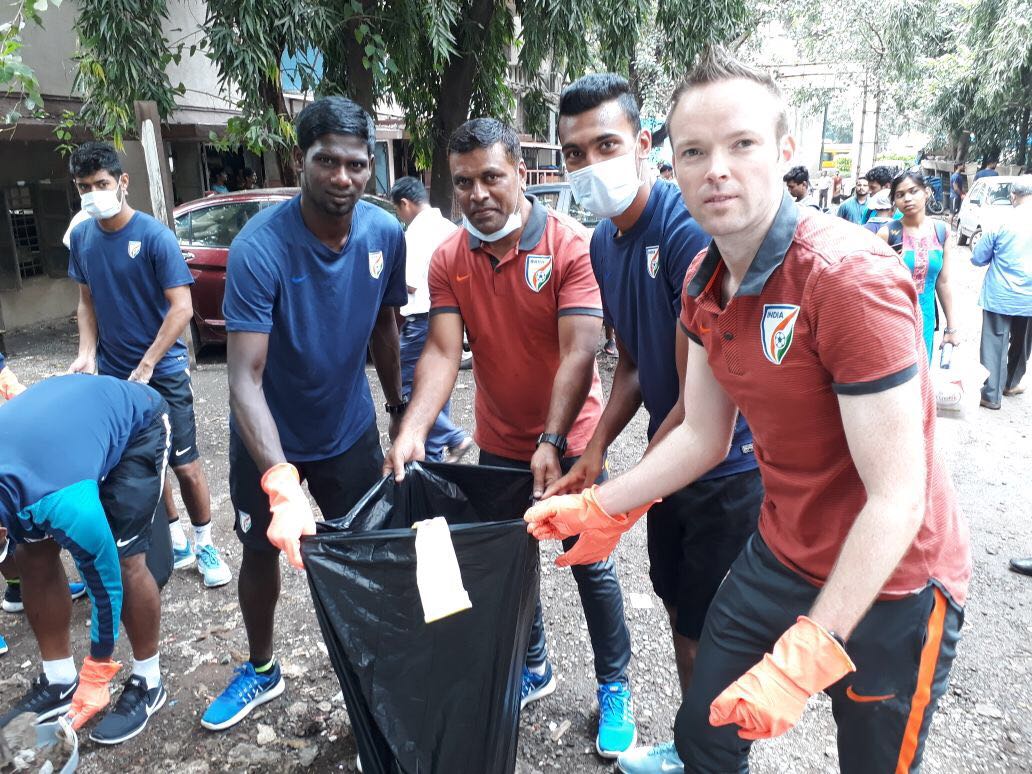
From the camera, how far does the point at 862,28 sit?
67.9 feet

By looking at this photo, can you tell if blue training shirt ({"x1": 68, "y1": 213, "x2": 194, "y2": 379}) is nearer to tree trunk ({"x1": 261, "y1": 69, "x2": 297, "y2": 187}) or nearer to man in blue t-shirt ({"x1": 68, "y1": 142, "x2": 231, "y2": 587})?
man in blue t-shirt ({"x1": 68, "y1": 142, "x2": 231, "y2": 587})

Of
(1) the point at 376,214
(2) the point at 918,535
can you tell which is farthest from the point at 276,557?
(2) the point at 918,535

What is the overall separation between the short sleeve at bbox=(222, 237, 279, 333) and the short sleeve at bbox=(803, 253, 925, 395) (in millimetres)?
1594

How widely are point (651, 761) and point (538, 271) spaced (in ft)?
5.08

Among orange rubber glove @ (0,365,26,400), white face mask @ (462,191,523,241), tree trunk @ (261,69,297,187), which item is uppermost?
tree trunk @ (261,69,297,187)

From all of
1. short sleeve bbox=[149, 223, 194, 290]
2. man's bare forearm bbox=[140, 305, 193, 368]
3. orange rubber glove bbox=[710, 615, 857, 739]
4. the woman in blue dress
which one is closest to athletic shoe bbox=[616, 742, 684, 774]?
orange rubber glove bbox=[710, 615, 857, 739]

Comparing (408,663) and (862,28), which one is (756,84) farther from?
(862,28)

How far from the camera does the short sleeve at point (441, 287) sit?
2.60 m

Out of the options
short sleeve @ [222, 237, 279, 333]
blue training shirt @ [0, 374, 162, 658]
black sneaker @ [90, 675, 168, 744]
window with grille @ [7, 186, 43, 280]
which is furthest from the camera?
window with grille @ [7, 186, 43, 280]

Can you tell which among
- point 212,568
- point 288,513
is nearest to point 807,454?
point 288,513

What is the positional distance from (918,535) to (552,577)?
7.22 feet

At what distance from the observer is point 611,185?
2123 mm

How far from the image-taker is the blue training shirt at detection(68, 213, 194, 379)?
142 inches

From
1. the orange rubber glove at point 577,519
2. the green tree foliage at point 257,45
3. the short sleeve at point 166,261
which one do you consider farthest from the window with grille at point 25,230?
the orange rubber glove at point 577,519
